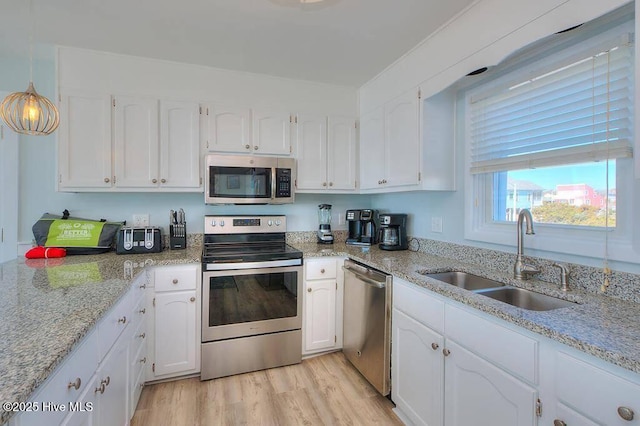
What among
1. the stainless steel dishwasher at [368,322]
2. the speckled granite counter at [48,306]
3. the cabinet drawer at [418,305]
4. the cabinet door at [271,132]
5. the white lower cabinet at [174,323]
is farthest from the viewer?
the cabinet door at [271,132]

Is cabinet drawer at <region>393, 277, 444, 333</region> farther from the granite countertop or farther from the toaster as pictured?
the toaster

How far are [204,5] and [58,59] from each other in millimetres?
1274

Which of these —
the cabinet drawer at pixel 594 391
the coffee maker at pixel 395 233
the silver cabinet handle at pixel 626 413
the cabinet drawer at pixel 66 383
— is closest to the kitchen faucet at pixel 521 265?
the cabinet drawer at pixel 594 391

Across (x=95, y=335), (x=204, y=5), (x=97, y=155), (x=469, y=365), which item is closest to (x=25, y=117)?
(x=97, y=155)

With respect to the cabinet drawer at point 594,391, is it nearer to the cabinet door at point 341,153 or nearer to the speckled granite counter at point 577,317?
the speckled granite counter at point 577,317

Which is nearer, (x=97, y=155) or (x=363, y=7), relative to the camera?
(x=363, y=7)

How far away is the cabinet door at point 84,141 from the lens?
6.89ft

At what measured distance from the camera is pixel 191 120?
2355 mm

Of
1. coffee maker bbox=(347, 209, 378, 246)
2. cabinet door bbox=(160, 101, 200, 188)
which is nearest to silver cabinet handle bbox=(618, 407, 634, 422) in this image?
coffee maker bbox=(347, 209, 378, 246)

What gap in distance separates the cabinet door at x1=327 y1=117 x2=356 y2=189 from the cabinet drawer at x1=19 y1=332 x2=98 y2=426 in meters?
2.07

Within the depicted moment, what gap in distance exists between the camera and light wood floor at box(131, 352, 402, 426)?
1748 mm

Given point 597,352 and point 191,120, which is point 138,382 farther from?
point 597,352

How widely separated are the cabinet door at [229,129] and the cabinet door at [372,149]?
102 centimetres

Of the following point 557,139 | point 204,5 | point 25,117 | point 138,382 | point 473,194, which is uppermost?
point 204,5
